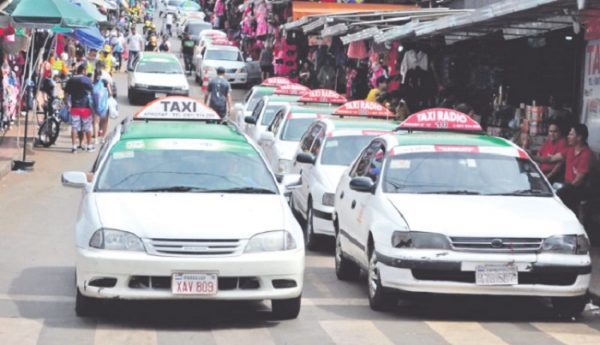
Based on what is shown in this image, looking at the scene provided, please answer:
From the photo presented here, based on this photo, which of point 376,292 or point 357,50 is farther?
point 357,50

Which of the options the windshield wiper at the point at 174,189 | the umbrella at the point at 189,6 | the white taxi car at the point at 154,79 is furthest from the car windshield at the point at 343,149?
the umbrella at the point at 189,6

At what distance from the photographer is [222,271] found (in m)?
9.96

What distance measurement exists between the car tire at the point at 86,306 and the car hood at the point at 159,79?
99.1 ft

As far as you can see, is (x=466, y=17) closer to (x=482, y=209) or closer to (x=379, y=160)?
(x=379, y=160)

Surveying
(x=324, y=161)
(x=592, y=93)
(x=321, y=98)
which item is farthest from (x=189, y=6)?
(x=324, y=161)

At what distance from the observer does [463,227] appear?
10.8 metres

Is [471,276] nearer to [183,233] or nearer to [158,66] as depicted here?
[183,233]

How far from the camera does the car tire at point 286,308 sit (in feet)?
34.6

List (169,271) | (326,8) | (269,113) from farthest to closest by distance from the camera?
(326,8) < (269,113) < (169,271)

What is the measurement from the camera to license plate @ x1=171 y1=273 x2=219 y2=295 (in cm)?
991

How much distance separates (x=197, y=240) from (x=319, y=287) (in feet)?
10.2

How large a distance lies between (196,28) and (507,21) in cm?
4684

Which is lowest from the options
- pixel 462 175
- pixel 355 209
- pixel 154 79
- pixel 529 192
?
pixel 154 79

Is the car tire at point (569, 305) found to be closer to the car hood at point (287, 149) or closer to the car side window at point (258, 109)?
the car hood at point (287, 149)
